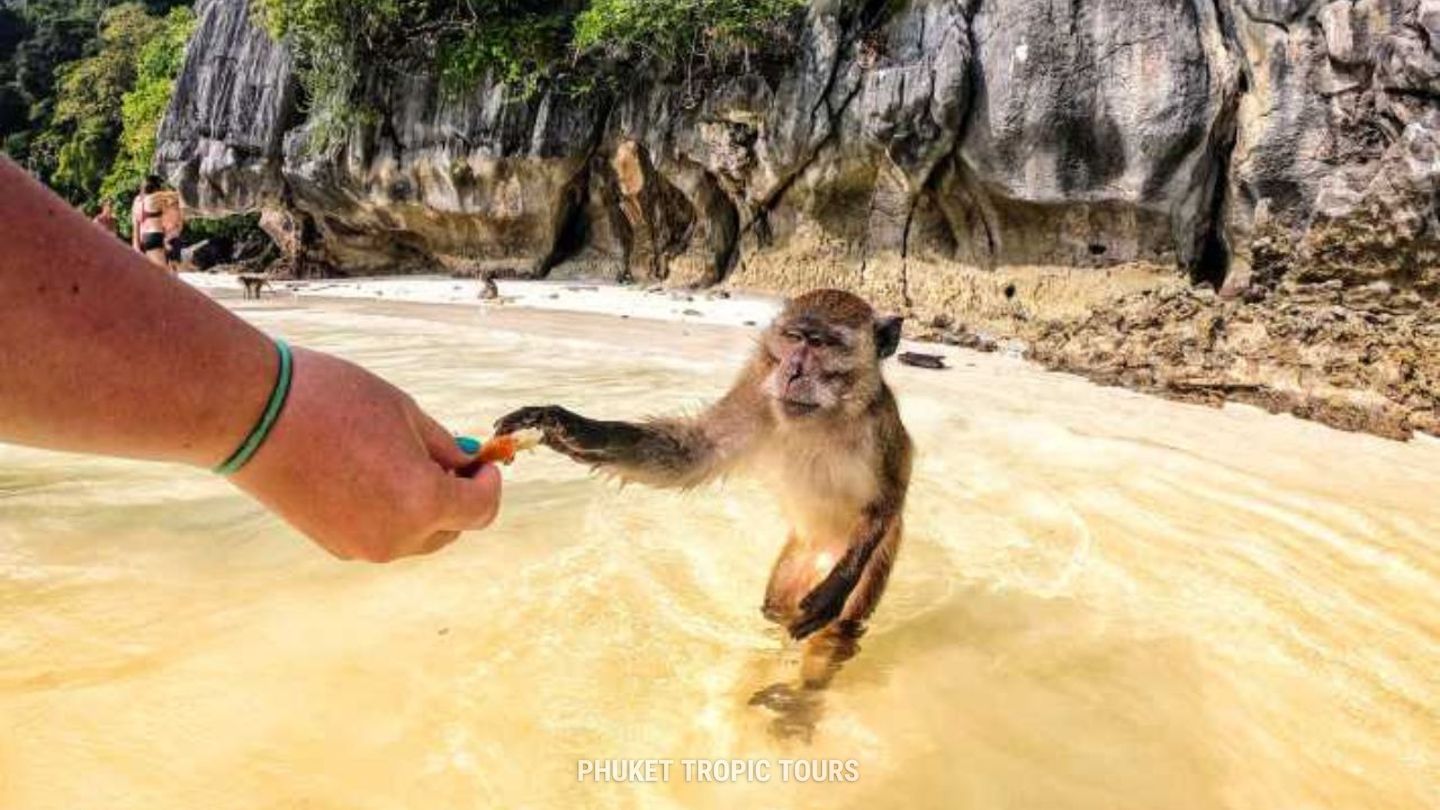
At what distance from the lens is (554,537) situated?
313cm

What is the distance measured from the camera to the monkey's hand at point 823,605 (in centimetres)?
217

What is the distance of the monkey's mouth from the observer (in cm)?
253

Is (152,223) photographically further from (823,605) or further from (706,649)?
(823,605)

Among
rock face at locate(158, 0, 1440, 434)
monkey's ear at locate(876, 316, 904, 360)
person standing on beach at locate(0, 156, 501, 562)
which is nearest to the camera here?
person standing on beach at locate(0, 156, 501, 562)

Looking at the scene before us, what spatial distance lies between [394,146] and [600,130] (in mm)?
4143

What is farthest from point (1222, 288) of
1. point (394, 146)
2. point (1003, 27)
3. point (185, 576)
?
point (394, 146)

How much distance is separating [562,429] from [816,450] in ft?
3.09

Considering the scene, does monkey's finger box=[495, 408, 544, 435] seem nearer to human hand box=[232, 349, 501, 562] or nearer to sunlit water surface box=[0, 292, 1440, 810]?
sunlit water surface box=[0, 292, 1440, 810]

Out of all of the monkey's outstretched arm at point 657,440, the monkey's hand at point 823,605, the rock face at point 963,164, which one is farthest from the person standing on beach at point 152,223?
the monkey's hand at point 823,605

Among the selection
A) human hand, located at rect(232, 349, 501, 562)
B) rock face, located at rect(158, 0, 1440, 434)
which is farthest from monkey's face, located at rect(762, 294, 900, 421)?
rock face, located at rect(158, 0, 1440, 434)

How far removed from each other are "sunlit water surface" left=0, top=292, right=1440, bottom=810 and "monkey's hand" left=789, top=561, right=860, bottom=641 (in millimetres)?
223

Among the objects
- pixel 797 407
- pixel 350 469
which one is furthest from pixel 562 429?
pixel 350 469

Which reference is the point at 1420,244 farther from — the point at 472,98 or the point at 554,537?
the point at 472,98

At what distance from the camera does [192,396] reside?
3.13 feet
